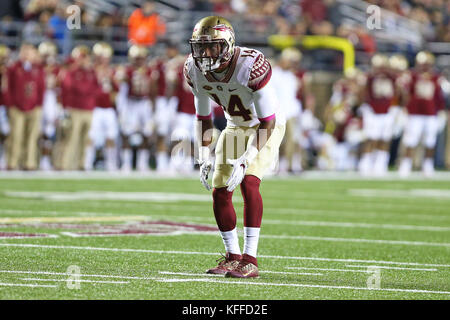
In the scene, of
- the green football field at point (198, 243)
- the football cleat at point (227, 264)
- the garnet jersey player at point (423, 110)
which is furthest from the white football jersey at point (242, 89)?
the garnet jersey player at point (423, 110)

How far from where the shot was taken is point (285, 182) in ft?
52.0

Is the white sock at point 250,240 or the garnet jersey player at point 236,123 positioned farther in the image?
the white sock at point 250,240

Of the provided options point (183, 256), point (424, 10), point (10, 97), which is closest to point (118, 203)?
point (183, 256)

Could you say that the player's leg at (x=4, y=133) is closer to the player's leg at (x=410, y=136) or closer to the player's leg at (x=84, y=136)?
the player's leg at (x=84, y=136)

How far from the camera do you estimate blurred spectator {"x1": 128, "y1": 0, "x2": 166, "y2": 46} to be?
19062 mm

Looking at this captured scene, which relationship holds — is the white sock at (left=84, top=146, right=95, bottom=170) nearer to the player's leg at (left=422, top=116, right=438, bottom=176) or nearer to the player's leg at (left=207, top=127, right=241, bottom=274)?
the player's leg at (left=422, top=116, right=438, bottom=176)

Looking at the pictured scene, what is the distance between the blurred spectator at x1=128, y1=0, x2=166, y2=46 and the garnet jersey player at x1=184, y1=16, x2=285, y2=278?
12.8m

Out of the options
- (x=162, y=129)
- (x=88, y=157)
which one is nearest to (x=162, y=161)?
(x=162, y=129)

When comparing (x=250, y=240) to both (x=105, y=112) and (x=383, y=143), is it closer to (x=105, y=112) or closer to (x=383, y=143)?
(x=105, y=112)

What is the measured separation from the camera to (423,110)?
18.4 metres

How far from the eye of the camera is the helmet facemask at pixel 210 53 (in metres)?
6.13

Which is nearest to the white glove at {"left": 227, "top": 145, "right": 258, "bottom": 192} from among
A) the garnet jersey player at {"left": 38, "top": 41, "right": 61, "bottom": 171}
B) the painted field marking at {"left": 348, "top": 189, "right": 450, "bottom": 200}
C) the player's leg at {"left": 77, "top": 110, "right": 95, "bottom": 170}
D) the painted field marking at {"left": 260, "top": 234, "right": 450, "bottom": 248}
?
the painted field marking at {"left": 260, "top": 234, "right": 450, "bottom": 248}

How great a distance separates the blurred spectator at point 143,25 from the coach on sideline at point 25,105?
334 cm
